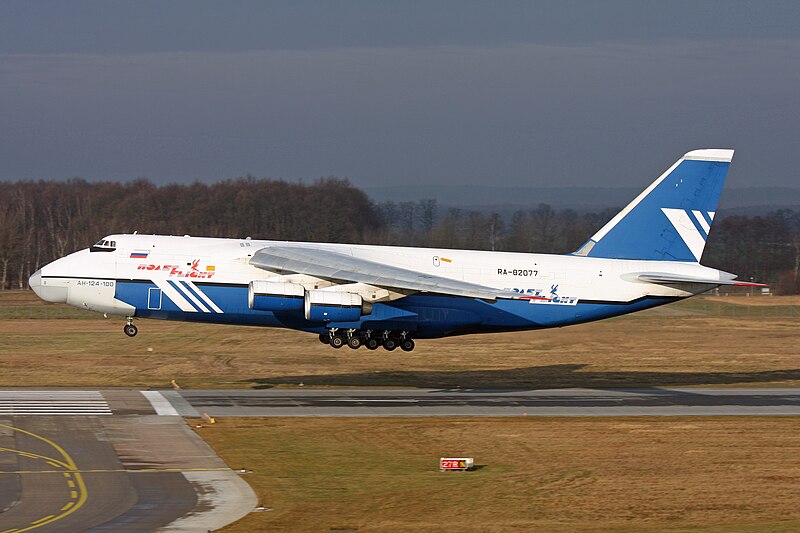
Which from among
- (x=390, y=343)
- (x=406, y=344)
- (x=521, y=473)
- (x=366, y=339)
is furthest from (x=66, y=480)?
(x=406, y=344)

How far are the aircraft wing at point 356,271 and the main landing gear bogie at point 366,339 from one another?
7.65 feet

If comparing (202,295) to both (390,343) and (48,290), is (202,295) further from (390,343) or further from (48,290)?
(390,343)

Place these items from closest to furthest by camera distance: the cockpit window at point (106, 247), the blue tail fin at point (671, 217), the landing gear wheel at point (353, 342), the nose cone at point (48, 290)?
the nose cone at point (48, 290), the cockpit window at point (106, 247), the landing gear wheel at point (353, 342), the blue tail fin at point (671, 217)

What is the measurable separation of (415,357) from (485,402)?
11.5 metres

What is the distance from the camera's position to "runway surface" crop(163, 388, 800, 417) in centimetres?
3478

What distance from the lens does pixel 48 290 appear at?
3659 centimetres

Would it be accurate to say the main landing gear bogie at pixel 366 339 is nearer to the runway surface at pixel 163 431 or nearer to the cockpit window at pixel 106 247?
the runway surface at pixel 163 431

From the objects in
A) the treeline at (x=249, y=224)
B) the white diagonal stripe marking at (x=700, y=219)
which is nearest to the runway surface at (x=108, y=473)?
the white diagonal stripe marking at (x=700, y=219)

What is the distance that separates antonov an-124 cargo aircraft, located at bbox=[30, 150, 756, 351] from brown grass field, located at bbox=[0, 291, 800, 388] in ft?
15.8

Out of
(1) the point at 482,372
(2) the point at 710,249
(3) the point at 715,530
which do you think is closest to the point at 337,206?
(2) the point at 710,249

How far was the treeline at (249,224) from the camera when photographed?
9406cm

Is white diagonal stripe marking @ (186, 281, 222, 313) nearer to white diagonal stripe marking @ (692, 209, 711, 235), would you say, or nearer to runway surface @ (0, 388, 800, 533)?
runway surface @ (0, 388, 800, 533)

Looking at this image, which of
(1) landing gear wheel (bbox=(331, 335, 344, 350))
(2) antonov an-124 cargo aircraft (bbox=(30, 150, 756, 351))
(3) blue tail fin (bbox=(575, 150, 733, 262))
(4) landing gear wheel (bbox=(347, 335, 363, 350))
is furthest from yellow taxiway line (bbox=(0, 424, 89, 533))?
(3) blue tail fin (bbox=(575, 150, 733, 262))

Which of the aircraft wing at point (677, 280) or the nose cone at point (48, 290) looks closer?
the nose cone at point (48, 290)
